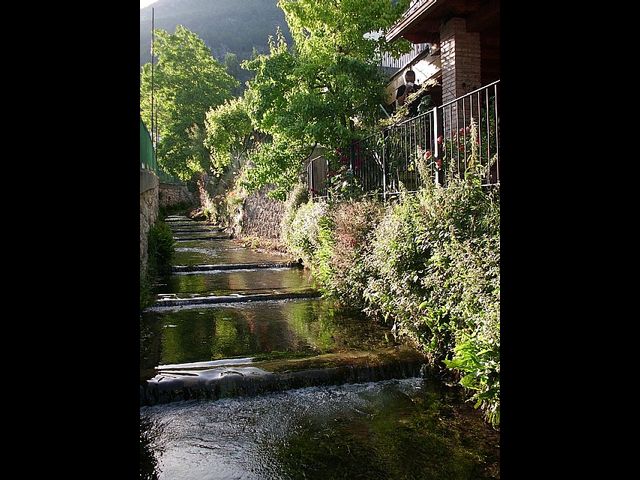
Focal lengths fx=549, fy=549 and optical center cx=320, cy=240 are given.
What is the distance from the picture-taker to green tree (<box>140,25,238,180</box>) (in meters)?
31.5

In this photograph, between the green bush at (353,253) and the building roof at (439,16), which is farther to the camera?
the building roof at (439,16)

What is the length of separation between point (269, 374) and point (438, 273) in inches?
68.2

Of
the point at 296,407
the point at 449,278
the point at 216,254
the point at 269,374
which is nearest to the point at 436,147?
the point at 449,278

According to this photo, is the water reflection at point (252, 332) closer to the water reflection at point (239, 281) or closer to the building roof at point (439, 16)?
the water reflection at point (239, 281)

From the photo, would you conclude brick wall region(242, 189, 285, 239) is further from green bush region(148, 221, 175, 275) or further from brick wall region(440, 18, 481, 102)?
brick wall region(440, 18, 481, 102)

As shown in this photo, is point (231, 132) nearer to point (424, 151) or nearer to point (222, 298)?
point (222, 298)

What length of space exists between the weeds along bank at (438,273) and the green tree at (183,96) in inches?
902

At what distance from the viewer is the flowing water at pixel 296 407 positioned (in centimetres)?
335

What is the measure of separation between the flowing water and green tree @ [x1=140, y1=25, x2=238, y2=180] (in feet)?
78.5

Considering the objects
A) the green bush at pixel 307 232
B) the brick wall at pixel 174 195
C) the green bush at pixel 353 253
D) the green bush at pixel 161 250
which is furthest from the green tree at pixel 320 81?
the brick wall at pixel 174 195

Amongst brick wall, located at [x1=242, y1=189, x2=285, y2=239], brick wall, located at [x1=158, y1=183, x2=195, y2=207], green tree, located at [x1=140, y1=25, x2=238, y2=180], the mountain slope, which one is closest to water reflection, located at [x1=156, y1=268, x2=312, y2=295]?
brick wall, located at [x1=242, y1=189, x2=285, y2=239]
